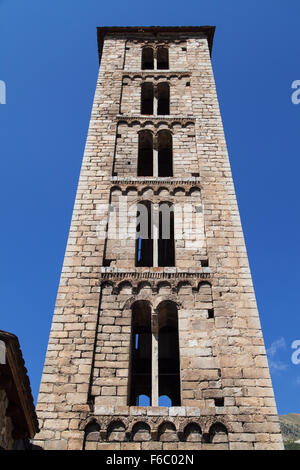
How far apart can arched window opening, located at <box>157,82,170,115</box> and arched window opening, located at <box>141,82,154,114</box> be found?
1.00 feet

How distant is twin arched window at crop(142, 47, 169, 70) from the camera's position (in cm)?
1909

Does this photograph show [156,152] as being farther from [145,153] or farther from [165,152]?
[165,152]

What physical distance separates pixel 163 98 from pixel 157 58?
3054 millimetres

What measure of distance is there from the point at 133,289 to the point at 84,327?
1.39m

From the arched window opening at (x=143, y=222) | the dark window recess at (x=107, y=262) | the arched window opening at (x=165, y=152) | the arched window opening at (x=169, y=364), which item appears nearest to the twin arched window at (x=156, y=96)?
the arched window opening at (x=165, y=152)

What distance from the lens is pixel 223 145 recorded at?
1337 centimetres

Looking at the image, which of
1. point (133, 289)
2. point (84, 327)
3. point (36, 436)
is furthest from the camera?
point (133, 289)

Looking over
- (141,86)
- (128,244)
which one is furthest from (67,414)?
(141,86)

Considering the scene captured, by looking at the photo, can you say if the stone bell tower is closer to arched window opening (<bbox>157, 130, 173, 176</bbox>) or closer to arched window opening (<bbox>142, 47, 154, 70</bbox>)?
arched window opening (<bbox>157, 130, 173, 176</bbox>)

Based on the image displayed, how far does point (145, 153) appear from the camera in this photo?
14812mm

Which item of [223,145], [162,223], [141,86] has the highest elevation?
[141,86]

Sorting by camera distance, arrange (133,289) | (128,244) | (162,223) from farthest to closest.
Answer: (162,223)
(128,244)
(133,289)

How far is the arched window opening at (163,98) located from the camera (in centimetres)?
1666
